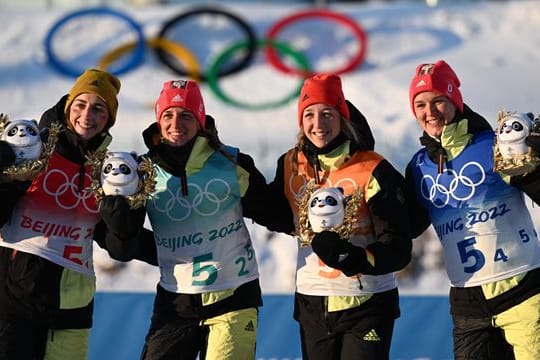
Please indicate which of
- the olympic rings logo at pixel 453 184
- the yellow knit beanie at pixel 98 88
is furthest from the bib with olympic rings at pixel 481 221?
the yellow knit beanie at pixel 98 88

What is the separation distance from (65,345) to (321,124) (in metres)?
1.61

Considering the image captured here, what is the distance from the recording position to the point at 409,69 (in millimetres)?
17500

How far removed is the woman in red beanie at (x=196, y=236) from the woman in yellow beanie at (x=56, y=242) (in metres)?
0.26

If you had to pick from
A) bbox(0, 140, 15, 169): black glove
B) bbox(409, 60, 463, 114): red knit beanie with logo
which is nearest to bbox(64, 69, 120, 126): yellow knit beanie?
bbox(0, 140, 15, 169): black glove

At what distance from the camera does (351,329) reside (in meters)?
4.93

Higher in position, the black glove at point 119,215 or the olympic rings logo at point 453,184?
the olympic rings logo at point 453,184

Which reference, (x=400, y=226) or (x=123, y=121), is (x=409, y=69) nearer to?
(x=123, y=121)

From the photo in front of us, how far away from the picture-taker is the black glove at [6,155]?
186 inches

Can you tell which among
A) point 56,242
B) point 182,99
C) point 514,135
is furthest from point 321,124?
point 56,242

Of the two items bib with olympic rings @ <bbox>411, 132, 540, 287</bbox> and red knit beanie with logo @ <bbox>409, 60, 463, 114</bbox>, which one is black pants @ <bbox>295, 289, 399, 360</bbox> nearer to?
bib with olympic rings @ <bbox>411, 132, 540, 287</bbox>

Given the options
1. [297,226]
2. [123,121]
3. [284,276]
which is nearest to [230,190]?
[297,226]

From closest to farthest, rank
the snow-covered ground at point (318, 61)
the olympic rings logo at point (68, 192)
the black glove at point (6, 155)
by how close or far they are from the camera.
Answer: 1. the black glove at point (6, 155)
2. the olympic rings logo at point (68, 192)
3. the snow-covered ground at point (318, 61)

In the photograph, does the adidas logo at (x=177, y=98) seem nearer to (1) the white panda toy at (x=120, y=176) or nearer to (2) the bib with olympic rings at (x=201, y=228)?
(2) the bib with olympic rings at (x=201, y=228)

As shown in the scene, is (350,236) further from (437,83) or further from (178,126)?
(178,126)
